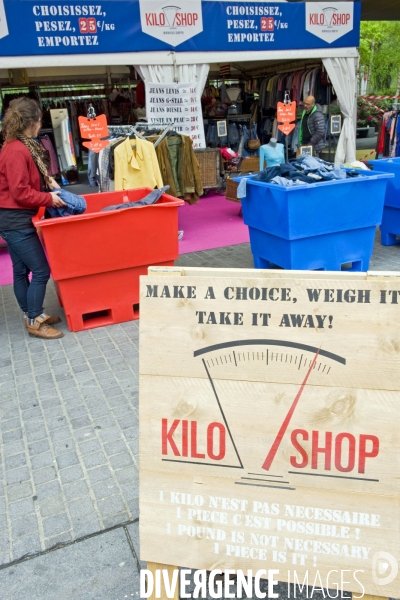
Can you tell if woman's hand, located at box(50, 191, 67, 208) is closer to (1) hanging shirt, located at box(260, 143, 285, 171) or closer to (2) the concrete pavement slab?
(2) the concrete pavement slab

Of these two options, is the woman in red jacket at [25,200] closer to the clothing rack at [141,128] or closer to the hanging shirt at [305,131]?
the clothing rack at [141,128]

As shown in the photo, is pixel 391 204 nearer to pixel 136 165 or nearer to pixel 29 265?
pixel 136 165

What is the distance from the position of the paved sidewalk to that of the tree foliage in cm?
3117

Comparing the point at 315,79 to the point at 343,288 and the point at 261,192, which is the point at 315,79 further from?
the point at 343,288

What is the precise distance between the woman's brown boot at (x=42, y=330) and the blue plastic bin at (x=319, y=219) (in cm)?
238

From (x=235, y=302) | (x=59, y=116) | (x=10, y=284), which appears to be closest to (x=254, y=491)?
(x=235, y=302)

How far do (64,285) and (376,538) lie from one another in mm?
3467

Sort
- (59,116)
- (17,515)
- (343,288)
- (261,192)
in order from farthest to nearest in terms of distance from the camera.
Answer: (59,116) → (261,192) → (17,515) → (343,288)

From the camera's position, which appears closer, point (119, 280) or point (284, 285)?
point (284, 285)

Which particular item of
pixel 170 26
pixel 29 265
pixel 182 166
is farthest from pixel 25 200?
pixel 170 26

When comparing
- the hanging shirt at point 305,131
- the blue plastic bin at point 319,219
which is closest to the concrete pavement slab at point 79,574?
the blue plastic bin at point 319,219

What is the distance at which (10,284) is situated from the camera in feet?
20.4

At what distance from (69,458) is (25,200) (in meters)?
2.15

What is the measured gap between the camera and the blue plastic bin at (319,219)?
4934 mm
